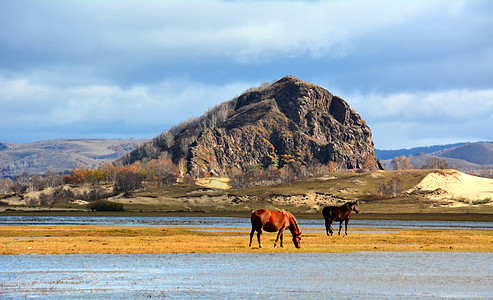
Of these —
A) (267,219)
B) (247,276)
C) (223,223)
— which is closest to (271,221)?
(267,219)

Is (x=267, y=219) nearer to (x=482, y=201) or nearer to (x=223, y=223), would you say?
(x=223, y=223)

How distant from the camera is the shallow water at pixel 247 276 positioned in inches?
957

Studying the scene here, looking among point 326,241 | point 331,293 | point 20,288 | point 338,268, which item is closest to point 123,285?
point 20,288

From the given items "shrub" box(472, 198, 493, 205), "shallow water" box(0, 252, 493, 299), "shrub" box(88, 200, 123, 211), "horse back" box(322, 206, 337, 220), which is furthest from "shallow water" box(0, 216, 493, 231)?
"shrub" box(472, 198, 493, 205)

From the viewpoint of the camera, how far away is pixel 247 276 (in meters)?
29.2

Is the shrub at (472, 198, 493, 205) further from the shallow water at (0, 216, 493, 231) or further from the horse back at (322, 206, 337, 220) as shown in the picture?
the horse back at (322, 206, 337, 220)

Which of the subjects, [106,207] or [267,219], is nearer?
[267,219]

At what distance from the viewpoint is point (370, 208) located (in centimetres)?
17412

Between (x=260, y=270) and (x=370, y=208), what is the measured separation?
148 metres

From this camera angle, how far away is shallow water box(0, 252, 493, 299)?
79.7 feet

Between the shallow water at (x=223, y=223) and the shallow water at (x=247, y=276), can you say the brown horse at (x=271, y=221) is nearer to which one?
the shallow water at (x=247, y=276)

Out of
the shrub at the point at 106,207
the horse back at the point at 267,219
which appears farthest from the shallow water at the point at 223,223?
the shrub at the point at 106,207

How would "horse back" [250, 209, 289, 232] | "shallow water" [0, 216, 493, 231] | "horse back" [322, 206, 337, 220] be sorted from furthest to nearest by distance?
"shallow water" [0, 216, 493, 231]
"horse back" [322, 206, 337, 220]
"horse back" [250, 209, 289, 232]

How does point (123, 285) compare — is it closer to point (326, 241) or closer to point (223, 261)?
point (223, 261)
